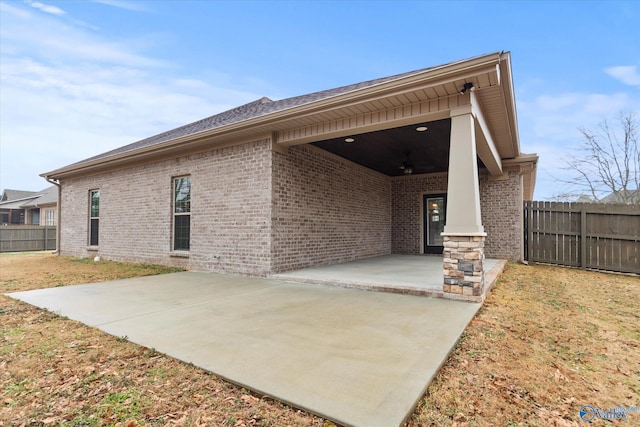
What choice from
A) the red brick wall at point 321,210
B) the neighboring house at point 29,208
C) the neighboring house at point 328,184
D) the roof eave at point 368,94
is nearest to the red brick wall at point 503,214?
the neighboring house at point 328,184

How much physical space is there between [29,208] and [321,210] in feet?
89.4

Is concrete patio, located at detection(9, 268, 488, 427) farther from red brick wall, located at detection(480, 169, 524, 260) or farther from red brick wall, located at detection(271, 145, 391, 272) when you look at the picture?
red brick wall, located at detection(480, 169, 524, 260)

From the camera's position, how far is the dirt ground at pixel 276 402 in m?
1.87

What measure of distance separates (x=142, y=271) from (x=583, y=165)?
20.9 meters

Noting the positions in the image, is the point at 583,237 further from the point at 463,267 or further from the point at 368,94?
the point at 368,94

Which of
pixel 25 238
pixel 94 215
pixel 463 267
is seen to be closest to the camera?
pixel 463 267

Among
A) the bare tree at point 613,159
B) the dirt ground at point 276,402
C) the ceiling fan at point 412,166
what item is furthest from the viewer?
the bare tree at point 613,159

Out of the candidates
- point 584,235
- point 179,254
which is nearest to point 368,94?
point 179,254

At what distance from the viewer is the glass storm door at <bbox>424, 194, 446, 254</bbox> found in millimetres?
10992

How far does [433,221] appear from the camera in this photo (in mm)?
11172

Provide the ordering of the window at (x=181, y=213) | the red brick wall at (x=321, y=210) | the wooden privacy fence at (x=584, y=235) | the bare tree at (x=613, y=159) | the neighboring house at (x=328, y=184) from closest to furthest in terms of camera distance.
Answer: the neighboring house at (x=328, y=184) → the red brick wall at (x=321, y=210) → the wooden privacy fence at (x=584, y=235) → the window at (x=181, y=213) → the bare tree at (x=613, y=159)

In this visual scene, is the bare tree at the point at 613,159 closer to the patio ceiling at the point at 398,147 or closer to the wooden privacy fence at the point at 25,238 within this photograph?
the patio ceiling at the point at 398,147

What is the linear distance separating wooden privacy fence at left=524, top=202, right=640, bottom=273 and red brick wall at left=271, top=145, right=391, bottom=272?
4414mm

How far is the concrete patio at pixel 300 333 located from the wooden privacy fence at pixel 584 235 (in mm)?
6165
